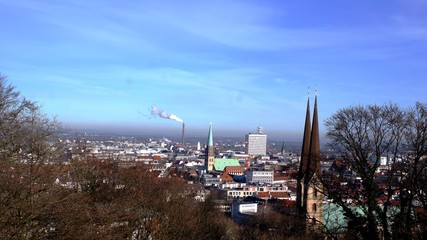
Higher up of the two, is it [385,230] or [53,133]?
[53,133]

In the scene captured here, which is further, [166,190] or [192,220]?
[166,190]

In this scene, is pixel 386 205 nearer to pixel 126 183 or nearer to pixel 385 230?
pixel 385 230

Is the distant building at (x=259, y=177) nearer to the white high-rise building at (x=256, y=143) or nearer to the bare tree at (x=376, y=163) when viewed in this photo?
the bare tree at (x=376, y=163)

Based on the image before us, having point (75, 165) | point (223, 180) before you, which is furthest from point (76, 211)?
point (223, 180)

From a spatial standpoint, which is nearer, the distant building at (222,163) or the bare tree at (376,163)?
the bare tree at (376,163)

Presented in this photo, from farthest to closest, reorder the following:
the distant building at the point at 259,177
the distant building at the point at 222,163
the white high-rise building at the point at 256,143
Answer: the white high-rise building at the point at 256,143
the distant building at the point at 222,163
the distant building at the point at 259,177

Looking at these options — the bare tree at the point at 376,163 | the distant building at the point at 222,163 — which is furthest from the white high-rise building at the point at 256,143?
the bare tree at the point at 376,163
